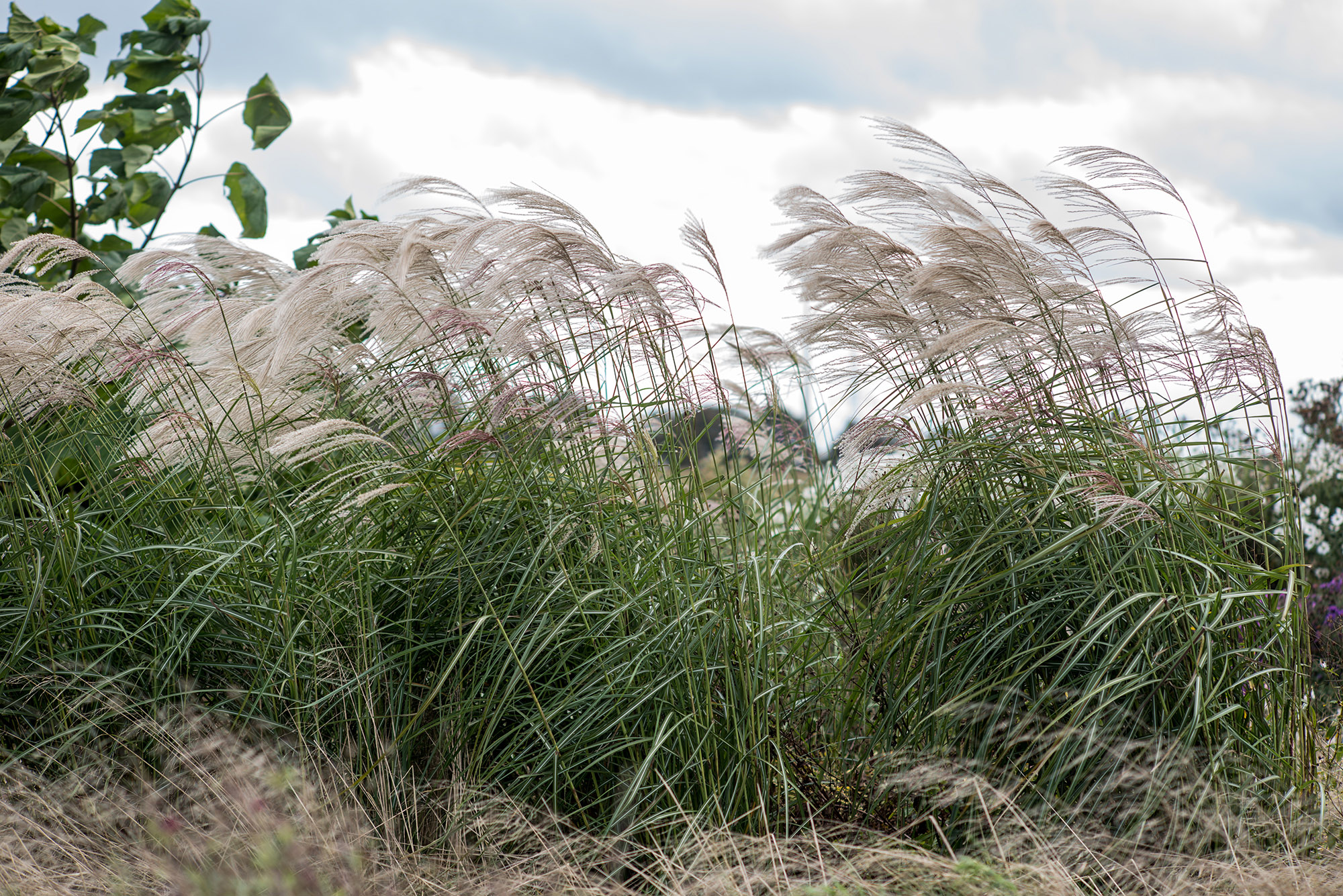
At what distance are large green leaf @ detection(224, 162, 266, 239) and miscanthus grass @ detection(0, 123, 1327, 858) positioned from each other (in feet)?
7.71

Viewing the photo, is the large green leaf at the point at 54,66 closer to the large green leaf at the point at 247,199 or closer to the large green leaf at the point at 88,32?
the large green leaf at the point at 88,32

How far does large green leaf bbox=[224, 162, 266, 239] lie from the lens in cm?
567

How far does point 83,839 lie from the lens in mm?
2691

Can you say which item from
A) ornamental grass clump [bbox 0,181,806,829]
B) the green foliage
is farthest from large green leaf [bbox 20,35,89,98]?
ornamental grass clump [bbox 0,181,806,829]

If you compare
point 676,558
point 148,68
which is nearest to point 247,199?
point 148,68

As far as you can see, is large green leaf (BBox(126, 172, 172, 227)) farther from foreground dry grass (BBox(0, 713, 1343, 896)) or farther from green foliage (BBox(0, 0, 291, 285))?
foreground dry grass (BBox(0, 713, 1343, 896))

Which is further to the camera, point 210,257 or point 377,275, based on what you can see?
point 210,257

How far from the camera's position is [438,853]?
2686 mm

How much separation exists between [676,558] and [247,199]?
4071 millimetres

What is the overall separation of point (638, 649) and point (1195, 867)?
1532 mm

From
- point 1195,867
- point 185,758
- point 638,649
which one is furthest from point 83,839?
point 1195,867

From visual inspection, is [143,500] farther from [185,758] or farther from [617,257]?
[617,257]

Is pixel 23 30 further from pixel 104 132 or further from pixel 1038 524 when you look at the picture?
pixel 1038 524

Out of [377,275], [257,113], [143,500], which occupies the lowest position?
[143,500]
